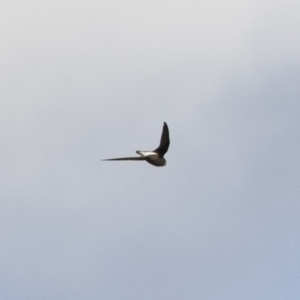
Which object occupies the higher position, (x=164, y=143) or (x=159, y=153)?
(x=164, y=143)

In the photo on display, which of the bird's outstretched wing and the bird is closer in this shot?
the bird

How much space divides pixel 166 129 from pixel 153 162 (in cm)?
241

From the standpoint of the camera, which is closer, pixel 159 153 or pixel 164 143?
pixel 159 153

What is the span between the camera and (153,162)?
2881 cm

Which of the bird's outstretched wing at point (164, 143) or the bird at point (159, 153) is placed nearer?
the bird at point (159, 153)

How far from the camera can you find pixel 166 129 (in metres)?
29.8

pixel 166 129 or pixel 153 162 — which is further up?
pixel 166 129
